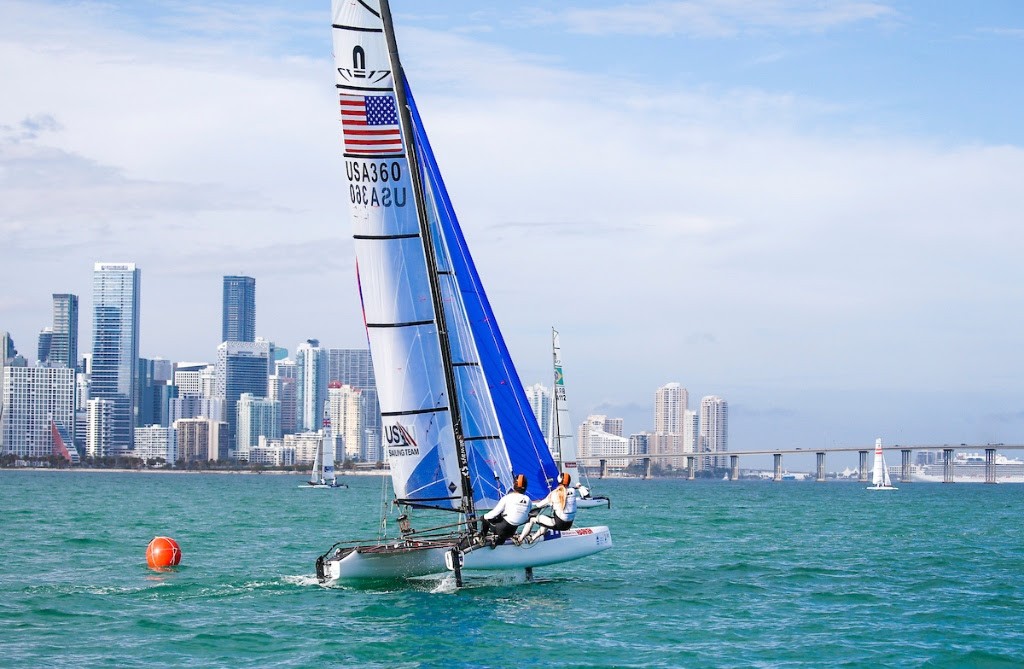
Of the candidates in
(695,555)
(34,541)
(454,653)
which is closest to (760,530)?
(695,555)

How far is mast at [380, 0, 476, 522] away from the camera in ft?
63.0

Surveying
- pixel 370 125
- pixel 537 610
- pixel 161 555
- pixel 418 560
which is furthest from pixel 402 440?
pixel 161 555

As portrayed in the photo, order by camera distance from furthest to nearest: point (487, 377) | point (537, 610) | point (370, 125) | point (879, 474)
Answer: point (879, 474), point (487, 377), point (370, 125), point (537, 610)

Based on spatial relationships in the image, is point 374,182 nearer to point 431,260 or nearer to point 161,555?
point 431,260

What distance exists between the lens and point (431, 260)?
19453 mm

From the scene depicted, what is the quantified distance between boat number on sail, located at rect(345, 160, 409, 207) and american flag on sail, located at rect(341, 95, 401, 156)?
0.18m

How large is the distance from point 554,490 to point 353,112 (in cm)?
632

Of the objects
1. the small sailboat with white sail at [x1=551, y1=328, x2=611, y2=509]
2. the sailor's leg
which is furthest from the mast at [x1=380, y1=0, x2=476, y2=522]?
the small sailboat with white sail at [x1=551, y1=328, x2=611, y2=509]

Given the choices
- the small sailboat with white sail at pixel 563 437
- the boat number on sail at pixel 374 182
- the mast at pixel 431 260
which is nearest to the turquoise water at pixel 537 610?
the mast at pixel 431 260

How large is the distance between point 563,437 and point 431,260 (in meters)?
31.8

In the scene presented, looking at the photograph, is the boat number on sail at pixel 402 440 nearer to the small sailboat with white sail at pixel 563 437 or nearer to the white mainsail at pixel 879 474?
the small sailboat with white sail at pixel 563 437

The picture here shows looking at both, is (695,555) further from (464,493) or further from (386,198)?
(386,198)

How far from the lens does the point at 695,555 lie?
91.3 feet

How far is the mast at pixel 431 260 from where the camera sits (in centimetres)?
1920
